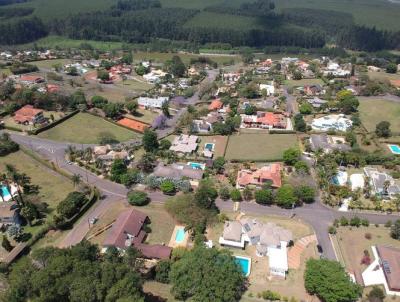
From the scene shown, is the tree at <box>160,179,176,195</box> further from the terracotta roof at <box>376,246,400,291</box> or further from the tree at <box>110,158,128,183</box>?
the terracotta roof at <box>376,246,400,291</box>

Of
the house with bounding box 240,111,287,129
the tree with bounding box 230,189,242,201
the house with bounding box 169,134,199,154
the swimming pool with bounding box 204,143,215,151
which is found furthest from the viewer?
the house with bounding box 240,111,287,129

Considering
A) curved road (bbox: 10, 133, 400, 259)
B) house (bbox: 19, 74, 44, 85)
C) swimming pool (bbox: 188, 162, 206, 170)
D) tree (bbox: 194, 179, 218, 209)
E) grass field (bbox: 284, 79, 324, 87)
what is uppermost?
tree (bbox: 194, 179, 218, 209)

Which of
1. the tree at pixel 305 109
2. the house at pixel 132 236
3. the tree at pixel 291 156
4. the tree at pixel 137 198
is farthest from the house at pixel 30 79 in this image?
the tree at pixel 291 156

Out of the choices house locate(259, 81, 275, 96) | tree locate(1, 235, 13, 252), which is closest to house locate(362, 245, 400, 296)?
tree locate(1, 235, 13, 252)

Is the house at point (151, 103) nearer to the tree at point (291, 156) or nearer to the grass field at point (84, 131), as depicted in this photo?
the grass field at point (84, 131)

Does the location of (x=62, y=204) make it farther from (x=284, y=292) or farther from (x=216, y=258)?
(x=284, y=292)

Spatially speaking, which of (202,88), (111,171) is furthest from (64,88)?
(111,171)

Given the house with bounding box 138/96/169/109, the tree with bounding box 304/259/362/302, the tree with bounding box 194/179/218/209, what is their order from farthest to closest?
the house with bounding box 138/96/169/109, the tree with bounding box 194/179/218/209, the tree with bounding box 304/259/362/302
